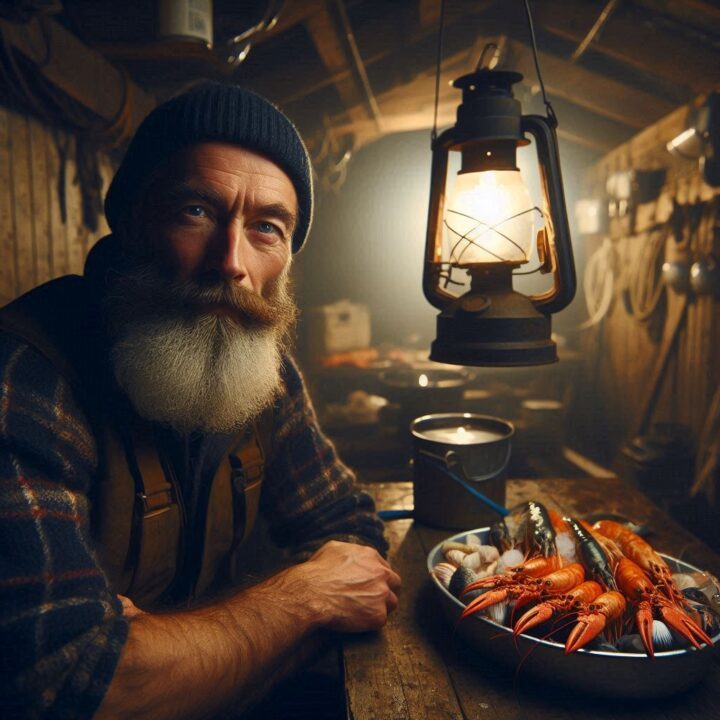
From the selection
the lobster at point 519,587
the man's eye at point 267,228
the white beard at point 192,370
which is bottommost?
the lobster at point 519,587

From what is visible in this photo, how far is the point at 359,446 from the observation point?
19.8 ft

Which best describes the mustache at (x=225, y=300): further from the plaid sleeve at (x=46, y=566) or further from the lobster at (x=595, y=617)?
the lobster at (x=595, y=617)

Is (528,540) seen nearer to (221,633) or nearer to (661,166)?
(221,633)

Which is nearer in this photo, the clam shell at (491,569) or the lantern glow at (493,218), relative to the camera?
the clam shell at (491,569)

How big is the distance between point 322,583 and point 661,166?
6.46 metres

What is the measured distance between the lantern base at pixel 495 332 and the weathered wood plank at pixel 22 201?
83.9 inches

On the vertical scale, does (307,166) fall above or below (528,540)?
above

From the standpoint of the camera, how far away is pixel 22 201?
2965mm

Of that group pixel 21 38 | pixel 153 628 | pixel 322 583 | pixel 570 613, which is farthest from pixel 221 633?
pixel 21 38

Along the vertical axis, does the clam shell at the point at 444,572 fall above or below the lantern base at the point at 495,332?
below

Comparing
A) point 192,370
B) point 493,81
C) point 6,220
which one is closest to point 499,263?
point 493,81

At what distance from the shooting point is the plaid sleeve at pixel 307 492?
2004 mm

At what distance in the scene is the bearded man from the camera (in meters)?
1.25

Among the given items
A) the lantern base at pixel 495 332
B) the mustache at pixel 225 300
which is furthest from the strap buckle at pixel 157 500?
the lantern base at pixel 495 332
